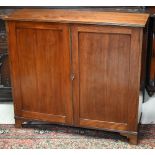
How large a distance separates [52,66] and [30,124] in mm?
495

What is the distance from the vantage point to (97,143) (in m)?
2.25

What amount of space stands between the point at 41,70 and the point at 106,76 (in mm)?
405

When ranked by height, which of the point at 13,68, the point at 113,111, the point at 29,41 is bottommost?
the point at 113,111

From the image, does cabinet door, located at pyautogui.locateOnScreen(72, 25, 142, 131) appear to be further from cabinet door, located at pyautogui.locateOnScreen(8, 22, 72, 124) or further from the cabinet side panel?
the cabinet side panel

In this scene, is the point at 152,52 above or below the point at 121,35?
below

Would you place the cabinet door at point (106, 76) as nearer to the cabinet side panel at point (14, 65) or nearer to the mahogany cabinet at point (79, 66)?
the mahogany cabinet at point (79, 66)

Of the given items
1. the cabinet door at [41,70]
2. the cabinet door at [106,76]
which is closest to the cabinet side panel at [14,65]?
the cabinet door at [41,70]

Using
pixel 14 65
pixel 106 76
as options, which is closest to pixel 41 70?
pixel 14 65

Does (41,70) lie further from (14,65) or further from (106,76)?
(106,76)

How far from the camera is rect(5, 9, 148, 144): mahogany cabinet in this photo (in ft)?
6.67

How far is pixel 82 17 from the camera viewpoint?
2094mm

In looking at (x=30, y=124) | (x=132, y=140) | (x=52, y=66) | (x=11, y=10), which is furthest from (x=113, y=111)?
(x=11, y=10)

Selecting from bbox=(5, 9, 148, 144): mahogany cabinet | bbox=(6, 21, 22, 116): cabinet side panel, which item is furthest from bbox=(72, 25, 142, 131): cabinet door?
bbox=(6, 21, 22, 116): cabinet side panel
